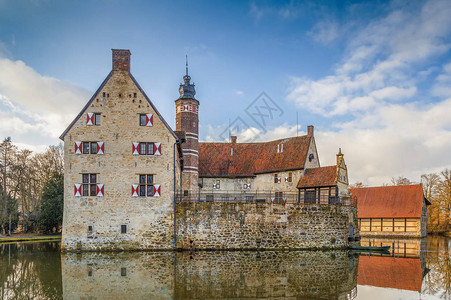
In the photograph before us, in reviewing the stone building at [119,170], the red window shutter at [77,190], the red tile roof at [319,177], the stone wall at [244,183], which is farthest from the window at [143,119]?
the red tile roof at [319,177]

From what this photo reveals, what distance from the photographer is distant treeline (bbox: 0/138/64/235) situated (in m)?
30.5

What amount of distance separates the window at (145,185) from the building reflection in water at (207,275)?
339 cm

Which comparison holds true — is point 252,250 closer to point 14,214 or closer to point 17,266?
point 17,266

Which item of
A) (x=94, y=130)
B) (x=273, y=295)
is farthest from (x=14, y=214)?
(x=273, y=295)

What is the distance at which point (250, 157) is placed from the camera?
3344 centimetres

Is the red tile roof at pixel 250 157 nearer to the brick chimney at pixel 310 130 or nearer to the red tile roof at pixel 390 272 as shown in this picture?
the brick chimney at pixel 310 130

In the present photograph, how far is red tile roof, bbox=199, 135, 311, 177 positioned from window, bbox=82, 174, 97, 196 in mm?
12243

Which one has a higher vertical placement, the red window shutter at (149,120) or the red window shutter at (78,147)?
A: the red window shutter at (149,120)

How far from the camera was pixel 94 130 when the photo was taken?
20.8 meters

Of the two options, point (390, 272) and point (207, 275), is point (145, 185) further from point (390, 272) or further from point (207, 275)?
point (390, 272)

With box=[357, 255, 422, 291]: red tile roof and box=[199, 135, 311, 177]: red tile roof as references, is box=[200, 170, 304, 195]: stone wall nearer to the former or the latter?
→ box=[199, 135, 311, 177]: red tile roof

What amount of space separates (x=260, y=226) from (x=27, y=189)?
2482cm

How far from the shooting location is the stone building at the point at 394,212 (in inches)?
1407

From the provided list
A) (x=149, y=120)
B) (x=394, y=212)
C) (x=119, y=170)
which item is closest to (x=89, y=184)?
(x=119, y=170)
